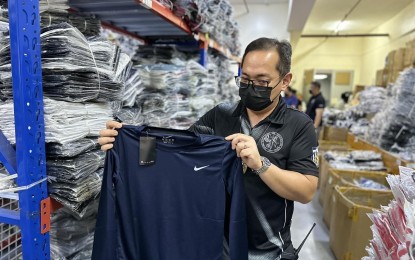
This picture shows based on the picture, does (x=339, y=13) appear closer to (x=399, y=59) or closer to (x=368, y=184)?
(x=399, y=59)

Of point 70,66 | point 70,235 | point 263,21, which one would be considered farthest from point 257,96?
point 263,21

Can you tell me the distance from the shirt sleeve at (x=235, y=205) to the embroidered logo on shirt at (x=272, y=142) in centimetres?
24

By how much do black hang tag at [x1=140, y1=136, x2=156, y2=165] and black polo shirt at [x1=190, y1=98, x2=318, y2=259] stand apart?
1.41 feet

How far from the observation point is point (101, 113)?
145 centimetres

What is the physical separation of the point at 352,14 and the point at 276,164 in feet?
29.5

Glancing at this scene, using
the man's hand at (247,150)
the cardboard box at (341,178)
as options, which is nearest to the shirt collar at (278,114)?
the man's hand at (247,150)

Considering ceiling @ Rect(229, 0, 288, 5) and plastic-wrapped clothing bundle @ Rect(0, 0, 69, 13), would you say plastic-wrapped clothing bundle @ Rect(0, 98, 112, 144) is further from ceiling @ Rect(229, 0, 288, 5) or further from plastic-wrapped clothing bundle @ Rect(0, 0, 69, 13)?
ceiling @ Rect(229, 0, 288, 5)

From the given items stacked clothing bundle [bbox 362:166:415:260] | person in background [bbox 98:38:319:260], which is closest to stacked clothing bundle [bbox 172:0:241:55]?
person in background [bbox 98:38:319:260]

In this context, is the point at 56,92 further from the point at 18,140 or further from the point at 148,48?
the point at 148,48

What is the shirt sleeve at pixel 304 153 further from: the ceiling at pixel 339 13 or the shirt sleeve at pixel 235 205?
the ceiling at pixel 339 13

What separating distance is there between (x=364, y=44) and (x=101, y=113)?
13.4 metres

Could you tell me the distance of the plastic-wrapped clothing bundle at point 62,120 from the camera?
3.78 ft

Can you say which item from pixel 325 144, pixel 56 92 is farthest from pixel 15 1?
pixel 325 144

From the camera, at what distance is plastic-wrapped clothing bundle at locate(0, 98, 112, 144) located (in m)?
1.15
